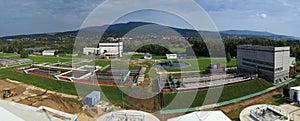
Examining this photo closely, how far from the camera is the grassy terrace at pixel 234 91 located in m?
10.7

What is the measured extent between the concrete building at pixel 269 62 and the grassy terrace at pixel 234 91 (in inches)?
39.6

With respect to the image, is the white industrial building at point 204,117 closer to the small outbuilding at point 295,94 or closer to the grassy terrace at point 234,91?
the grassy terrace at point 234,91

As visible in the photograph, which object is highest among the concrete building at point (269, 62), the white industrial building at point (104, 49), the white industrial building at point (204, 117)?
the white industrial building at point (104, 49)

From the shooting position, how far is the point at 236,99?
11.1 meters

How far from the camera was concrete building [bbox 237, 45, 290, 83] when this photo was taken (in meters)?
14.3

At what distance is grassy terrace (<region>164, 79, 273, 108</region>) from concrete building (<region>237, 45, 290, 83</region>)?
3.30 feet

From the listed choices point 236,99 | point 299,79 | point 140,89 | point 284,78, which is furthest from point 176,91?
point 299,79

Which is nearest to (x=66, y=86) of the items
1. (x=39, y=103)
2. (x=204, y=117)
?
(x=39, y=103)

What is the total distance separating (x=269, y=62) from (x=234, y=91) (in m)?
4.60

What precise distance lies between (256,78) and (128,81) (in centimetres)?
899

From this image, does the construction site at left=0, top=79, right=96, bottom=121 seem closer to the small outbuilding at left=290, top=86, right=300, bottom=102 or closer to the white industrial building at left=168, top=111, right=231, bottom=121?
the white industrial building at left=168, top=111, right=231, bottom=121

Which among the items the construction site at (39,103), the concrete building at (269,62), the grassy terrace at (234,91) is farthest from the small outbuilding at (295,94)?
the construction site at (39,103)

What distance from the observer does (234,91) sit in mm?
12109

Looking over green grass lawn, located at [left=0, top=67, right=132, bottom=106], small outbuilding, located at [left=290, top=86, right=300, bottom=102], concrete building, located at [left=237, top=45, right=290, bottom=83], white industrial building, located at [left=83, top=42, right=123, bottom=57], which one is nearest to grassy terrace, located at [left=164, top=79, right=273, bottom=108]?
concrete building, located at [left=237, top=45, right=290, bottom=83]
